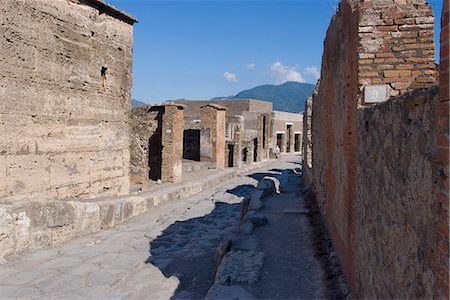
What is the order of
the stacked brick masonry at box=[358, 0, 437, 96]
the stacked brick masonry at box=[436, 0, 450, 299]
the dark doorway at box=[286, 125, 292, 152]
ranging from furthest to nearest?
1. the dark doorway at box=[286, 125, 292, 152]
2. the stacked brick masonry at box=[358, 0, 437, 96]
3. the stacked brick masonry at box=[436, 0, 450, 299]

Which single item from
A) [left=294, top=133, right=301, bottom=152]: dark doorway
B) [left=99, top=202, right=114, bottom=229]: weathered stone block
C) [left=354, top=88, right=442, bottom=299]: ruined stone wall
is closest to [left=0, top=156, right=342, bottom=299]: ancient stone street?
[left=99, top=202, right=114, bottom=229]: weathered stone block

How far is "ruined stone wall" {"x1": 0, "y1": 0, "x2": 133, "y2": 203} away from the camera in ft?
22.9

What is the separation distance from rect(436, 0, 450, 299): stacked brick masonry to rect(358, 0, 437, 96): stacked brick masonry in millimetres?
1893

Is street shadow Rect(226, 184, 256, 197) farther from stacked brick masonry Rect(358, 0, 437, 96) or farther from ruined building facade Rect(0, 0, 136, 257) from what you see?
stacked brick masonry Rect(358, 0, 437, 96)

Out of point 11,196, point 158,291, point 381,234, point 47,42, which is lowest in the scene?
point 158,291

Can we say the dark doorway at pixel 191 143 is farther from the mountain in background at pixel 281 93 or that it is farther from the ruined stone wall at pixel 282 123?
the mountain in background at pixel 281 93

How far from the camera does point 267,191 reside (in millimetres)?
10125

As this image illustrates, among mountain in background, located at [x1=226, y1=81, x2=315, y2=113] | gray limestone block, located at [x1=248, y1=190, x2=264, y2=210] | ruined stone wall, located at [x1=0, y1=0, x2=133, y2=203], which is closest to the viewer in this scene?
ruined stone wall, located at [x1=0, y1=0, x2=133, y2=203]

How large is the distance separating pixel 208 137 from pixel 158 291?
13804 millimetres

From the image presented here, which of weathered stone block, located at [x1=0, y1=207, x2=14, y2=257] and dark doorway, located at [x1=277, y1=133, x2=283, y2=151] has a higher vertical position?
dark doorway, located at [x1=277, y1=133, x2=283, y2=151]

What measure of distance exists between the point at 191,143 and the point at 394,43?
17.4m

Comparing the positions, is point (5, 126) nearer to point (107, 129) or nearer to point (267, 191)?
point (107, 129)

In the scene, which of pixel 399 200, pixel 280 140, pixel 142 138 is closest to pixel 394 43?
pixel 399 200

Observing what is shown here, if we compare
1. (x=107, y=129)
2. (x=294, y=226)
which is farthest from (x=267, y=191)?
(x=107, y=129)
